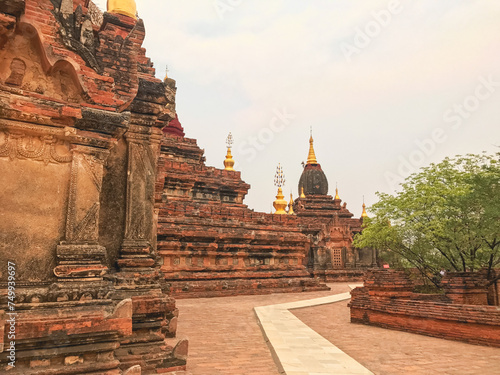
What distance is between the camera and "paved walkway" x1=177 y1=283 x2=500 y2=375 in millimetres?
5336

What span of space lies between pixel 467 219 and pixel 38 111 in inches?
443

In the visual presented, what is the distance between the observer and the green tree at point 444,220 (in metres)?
10.6

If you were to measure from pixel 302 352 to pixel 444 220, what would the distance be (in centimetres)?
829

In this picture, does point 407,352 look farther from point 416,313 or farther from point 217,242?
point 217,242

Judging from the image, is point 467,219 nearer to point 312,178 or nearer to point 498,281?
point 498,281

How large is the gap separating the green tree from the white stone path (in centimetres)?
576

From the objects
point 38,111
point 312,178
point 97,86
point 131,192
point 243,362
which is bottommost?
point 243,362

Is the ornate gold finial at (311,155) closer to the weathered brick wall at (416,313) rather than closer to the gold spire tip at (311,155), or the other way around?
the gold spire tip at (311,155)

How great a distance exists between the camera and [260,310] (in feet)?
34.1

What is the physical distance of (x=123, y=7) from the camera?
23.3ft

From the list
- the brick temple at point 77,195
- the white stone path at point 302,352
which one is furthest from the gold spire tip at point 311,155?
the brick temple at point 77,195

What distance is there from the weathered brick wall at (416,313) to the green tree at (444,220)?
7.35 ft

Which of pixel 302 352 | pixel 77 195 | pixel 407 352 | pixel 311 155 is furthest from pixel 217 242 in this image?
pixel 311 155

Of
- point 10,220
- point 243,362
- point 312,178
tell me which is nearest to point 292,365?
point 243,362
